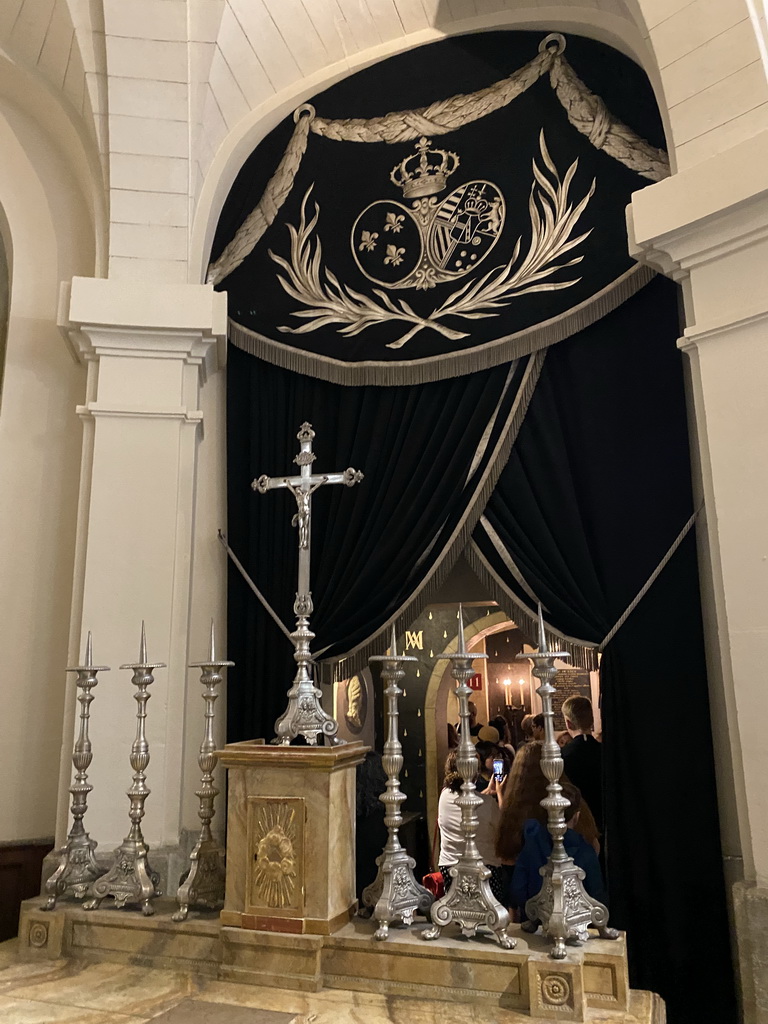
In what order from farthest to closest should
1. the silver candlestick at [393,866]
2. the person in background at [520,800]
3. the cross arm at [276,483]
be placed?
the cross arm at [276,483] < the person in background at [520,800] < the silver candlestick at [393,866]

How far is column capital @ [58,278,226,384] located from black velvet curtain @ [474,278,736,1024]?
5.45 ft

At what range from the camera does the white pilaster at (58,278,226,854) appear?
3572 mm

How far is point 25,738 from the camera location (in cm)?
388

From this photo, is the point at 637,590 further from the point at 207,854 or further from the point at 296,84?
the point at 296,84

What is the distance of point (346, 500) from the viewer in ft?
12.8

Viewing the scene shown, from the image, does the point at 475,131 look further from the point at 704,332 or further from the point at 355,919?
the point at 355,919

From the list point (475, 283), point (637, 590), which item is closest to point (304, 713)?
point (637, 590)

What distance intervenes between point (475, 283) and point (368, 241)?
66 centimetres

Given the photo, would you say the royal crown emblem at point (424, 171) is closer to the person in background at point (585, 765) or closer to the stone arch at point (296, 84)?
the stone arch at point (296, 84)

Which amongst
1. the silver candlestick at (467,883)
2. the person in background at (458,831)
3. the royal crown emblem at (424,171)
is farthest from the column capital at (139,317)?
the person in background at (458,831)

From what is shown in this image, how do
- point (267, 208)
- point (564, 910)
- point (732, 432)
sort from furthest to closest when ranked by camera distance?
point (267, 208) < point (732, 432) < point (564, 910)

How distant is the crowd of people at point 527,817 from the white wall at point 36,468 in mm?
1928

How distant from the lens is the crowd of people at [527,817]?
9.29ft

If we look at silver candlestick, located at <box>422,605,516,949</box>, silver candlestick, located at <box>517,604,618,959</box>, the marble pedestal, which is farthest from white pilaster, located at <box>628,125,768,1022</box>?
the marble pedestal
